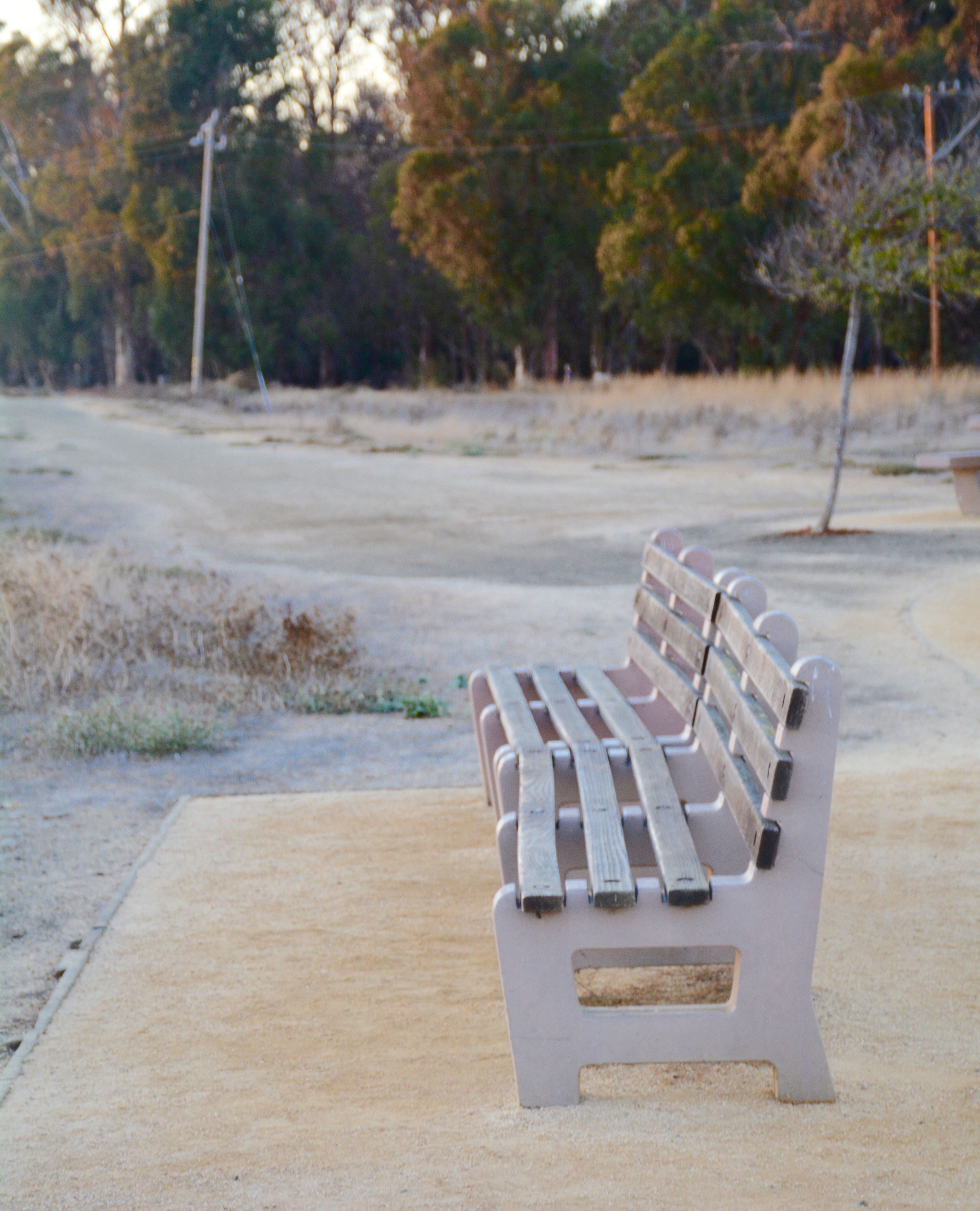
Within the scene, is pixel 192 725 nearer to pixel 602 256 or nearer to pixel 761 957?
pixel 761 957

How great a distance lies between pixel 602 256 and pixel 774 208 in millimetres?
4483

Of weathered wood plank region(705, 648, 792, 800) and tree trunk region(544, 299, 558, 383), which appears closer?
weathered wood plank region(705, 648, 792, 800)

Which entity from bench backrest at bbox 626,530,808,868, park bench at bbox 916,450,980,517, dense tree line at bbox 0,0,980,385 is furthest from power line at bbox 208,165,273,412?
bench backrest at bbox 626,530,808,868

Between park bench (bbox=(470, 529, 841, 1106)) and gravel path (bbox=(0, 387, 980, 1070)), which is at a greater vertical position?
park bench (bbox=(470, 529, 841, 1106))

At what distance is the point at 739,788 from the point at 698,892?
29 centimetres

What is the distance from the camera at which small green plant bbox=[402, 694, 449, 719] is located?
20.3 ft

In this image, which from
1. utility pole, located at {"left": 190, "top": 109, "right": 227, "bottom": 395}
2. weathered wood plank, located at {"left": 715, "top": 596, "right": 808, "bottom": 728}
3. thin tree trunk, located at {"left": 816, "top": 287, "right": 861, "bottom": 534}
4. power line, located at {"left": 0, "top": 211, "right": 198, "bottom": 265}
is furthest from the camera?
power line, located at {"left": 0, "top": 211, "right": 198, "bottom": 265}

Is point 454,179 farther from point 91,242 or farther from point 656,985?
point 656,985

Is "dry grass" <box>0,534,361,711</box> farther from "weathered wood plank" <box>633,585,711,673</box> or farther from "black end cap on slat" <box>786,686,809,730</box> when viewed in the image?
"black end cap on slat" <box>786,686,809,730</box>

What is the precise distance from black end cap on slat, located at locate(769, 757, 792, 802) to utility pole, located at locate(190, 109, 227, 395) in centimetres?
4138

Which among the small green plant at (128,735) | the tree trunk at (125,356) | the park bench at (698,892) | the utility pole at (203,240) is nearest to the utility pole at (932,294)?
the small green plant at (128,735)

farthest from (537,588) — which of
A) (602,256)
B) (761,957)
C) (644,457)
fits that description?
(602,256)

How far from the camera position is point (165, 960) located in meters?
3.41

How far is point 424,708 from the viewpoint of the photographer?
245 inches
